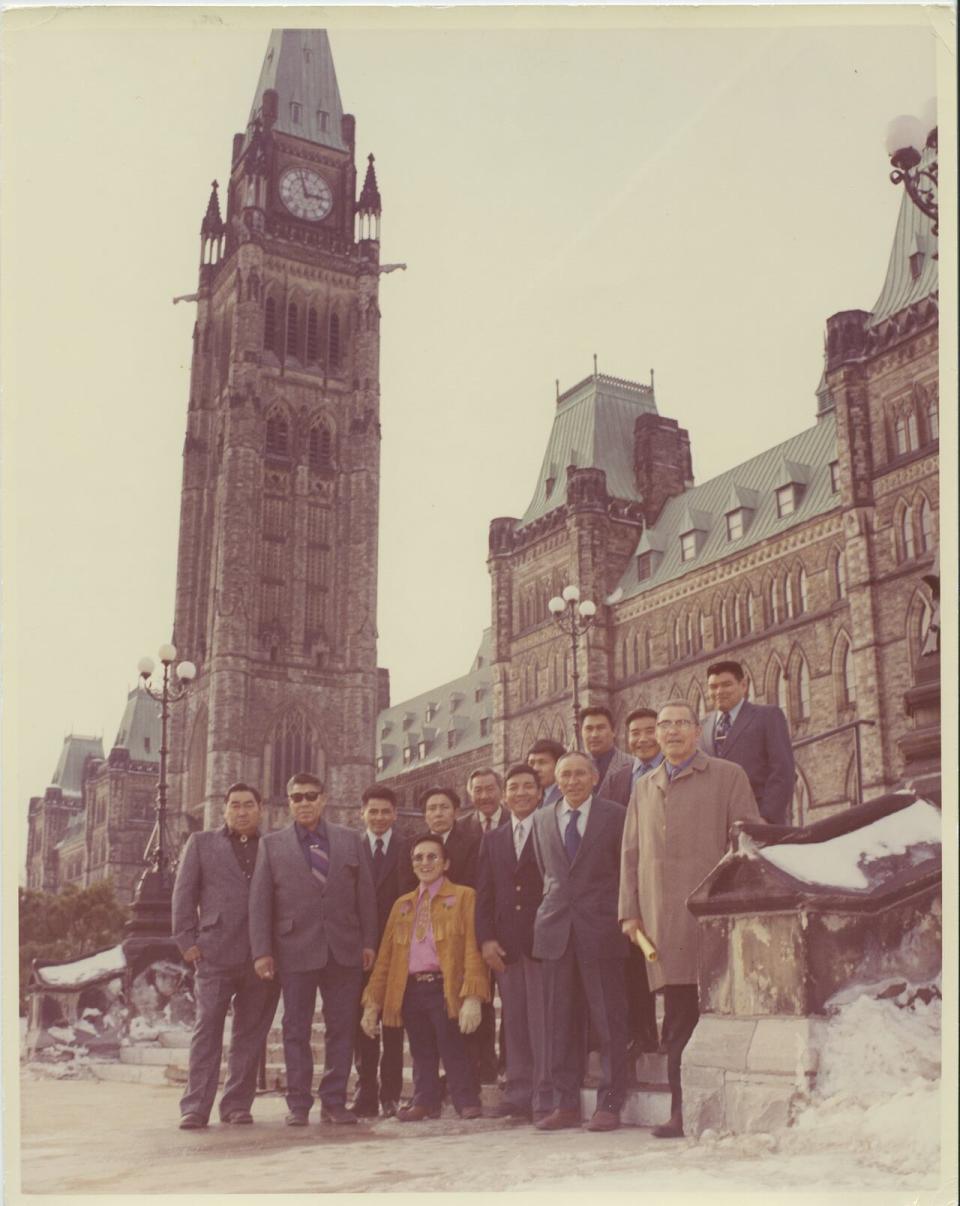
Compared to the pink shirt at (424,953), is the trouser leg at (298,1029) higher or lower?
lower

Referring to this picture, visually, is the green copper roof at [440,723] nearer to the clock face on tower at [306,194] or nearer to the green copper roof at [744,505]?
the green copper roof at [744,505]

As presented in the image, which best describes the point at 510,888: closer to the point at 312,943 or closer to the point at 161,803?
the point at 312,943

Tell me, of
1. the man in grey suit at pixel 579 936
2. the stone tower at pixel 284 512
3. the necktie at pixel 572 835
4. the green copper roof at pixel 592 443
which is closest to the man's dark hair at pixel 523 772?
the man in grey suit at pixel 579 936

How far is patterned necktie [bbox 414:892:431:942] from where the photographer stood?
8.53 m

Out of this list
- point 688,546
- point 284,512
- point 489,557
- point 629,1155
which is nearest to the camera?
point 629,1155

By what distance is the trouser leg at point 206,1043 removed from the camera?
8.33 m

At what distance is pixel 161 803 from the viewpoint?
763 inches

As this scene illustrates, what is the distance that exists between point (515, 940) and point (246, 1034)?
183cm

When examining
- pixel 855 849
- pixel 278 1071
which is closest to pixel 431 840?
pixel 855 849

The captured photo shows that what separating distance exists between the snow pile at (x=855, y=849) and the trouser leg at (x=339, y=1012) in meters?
3.07

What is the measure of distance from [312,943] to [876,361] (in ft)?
82.0

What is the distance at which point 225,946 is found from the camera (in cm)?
873

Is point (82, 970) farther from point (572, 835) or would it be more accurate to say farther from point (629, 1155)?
point (629, 1155)

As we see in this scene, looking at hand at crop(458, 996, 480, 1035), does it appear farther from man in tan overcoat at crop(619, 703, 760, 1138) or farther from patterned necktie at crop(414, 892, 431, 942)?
man in tan overcoat at crop(619, 703, 760, 1138)
